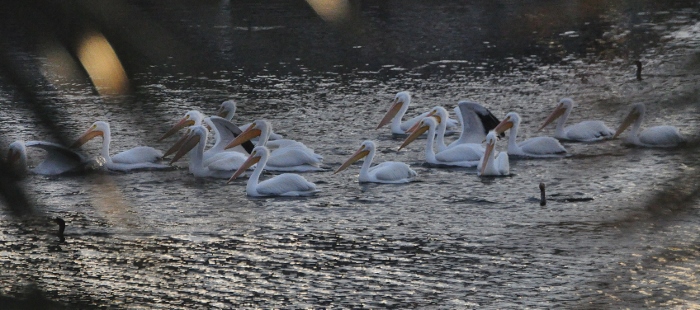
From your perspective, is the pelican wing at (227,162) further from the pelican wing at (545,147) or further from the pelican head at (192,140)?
the pelican wing at (545,147)

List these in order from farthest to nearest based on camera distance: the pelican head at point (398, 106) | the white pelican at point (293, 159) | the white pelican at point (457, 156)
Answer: the pelican head at point (398, 106)
the white pelican at point (457, 156)
the white pelican at point (293, 159)

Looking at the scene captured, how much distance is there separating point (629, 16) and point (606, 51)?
4496mm

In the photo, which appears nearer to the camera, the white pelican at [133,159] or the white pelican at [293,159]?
the white pelican at [293,159]

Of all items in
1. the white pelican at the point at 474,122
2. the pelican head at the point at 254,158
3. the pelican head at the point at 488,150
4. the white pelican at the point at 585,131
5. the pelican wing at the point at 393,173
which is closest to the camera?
the pelican wing at the point at 393,173

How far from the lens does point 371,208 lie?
32.3ft

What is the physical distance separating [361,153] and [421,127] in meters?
1.38

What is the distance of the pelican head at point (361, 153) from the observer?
448 inches

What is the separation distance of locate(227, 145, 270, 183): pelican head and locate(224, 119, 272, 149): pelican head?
3.66ft

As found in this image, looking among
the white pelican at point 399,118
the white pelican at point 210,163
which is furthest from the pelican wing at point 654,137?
the white pelican at point 210,163

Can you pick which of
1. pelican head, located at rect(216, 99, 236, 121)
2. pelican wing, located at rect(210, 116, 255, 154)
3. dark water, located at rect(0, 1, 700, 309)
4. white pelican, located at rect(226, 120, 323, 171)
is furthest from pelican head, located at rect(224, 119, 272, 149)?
pelican head, located at rect(216, 99, 236, 121)

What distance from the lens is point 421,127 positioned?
12.6 meters

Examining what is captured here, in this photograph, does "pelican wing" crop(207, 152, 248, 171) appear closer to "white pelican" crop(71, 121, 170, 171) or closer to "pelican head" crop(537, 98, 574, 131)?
"white pelican" crop(71, 121, 170, 171)

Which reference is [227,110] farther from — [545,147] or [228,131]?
[545,147]

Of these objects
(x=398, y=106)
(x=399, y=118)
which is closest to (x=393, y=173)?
(x=399, y=118)
